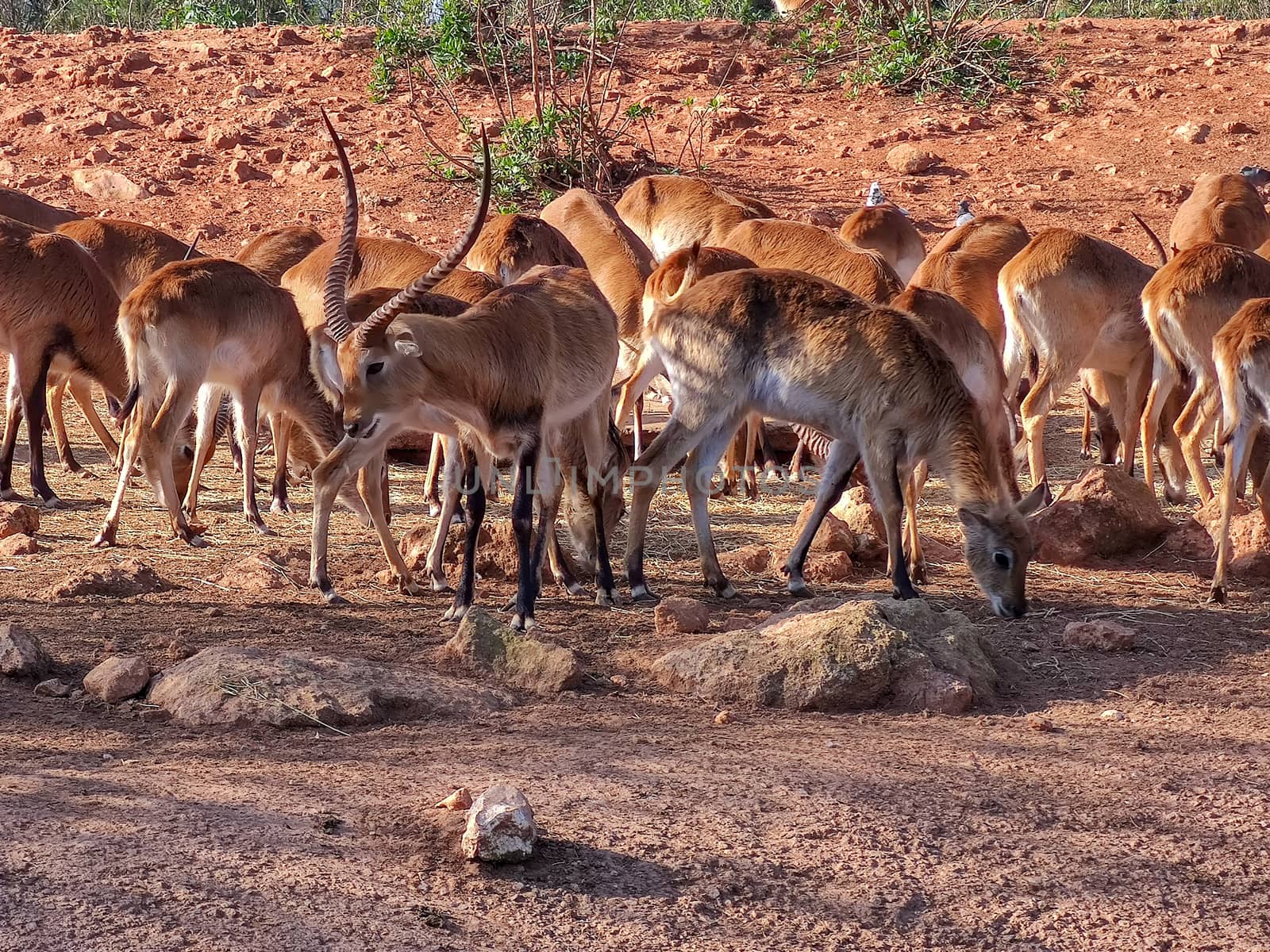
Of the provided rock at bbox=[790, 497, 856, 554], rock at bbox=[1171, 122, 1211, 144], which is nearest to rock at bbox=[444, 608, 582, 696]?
rock at bbox=[790, 497, 856, 554]

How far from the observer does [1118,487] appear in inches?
341

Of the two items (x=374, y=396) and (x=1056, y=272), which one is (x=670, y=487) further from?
(x=374, y=396)

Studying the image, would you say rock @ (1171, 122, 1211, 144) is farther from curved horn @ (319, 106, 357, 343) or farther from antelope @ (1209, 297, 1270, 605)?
curved horn @ (319, 106, 357, 343)

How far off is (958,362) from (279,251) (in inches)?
218

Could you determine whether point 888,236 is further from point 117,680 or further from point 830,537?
point 117,680

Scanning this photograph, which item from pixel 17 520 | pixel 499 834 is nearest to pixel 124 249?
pixel 17 520

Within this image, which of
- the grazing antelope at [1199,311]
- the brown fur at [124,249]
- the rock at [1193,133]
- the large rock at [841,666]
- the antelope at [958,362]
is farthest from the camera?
the rock at [1193,133]

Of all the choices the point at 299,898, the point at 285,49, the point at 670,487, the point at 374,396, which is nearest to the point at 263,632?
the point at 374,396

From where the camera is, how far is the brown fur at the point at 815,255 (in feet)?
34.4

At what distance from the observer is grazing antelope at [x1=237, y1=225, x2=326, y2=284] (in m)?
11.5

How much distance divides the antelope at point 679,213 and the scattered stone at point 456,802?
9039mm

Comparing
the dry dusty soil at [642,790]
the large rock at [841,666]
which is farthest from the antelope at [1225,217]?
the large rock at [841,666]

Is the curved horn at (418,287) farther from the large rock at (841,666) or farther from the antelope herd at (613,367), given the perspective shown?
the large rock at (841,666)

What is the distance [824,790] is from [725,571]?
3.51 meters
